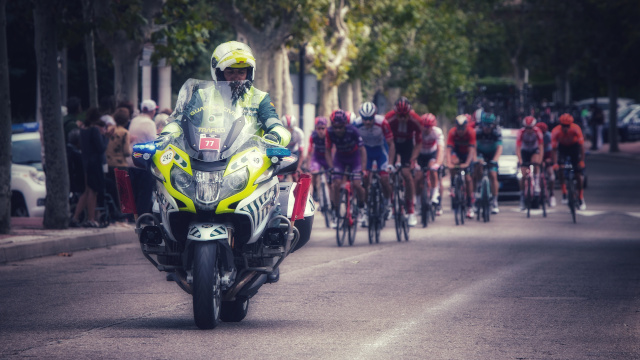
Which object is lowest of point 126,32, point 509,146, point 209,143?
point 509,146

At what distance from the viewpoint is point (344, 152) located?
56.1 ft

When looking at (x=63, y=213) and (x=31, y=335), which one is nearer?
(x=31, y=335)

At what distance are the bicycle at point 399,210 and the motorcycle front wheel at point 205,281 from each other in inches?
371

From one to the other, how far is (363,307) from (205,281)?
7.42 feet

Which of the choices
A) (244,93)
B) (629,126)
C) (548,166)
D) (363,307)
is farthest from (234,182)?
(629,126)

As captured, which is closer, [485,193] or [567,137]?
[485,193]

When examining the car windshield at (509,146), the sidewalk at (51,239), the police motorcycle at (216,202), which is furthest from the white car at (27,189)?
the car windshield at (509,146)

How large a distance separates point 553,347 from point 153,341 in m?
2.65

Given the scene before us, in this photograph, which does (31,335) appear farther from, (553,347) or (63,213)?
(63,213)

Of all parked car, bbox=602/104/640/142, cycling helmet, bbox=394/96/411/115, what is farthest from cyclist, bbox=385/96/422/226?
parked car, bbox=602/104/640/142

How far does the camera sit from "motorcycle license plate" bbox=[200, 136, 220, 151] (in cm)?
849

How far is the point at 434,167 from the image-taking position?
20922 mm

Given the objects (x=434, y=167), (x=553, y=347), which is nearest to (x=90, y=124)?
(x=434, y=167)

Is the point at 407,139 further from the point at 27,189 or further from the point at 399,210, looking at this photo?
the point at 27,189
